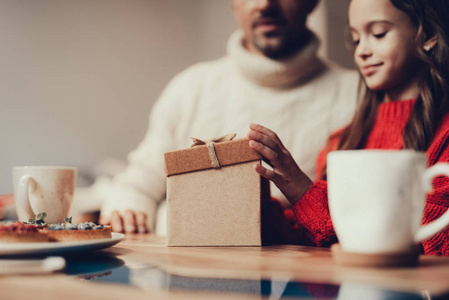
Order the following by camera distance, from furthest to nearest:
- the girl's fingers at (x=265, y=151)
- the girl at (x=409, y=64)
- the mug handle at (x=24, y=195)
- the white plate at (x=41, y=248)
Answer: the girl at (x=409, y=64)
the mug handle at (x=24, y=195)
the girl's fingers at (x=265, y=151)
the white plate at (x=41, y=248)

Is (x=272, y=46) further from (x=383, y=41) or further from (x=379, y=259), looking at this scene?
(x=379, y=259)

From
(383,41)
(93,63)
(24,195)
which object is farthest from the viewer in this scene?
(93,63)

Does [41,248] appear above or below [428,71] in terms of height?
below

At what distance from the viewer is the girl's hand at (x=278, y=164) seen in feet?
2.12

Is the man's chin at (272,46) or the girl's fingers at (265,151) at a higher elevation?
the man's chin at (272,46)

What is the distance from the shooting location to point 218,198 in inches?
25.3

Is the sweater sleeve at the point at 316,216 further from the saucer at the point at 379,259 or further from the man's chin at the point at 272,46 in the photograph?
the man's chin at the point at 272,46

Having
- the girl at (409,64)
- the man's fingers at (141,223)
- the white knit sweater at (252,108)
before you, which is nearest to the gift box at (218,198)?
the girl at (409,64)

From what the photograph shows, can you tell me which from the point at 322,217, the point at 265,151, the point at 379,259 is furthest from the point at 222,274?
the point at 322,217

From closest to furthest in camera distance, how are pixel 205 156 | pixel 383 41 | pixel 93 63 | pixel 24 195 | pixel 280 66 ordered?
pixel 205 156, pixel 24 195, pixel 383 41, pixel 280 66, pixel 93 63

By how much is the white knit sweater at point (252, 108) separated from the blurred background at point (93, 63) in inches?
14.8

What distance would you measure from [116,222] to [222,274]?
0.74 metres

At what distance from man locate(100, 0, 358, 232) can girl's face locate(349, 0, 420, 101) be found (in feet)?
1.56

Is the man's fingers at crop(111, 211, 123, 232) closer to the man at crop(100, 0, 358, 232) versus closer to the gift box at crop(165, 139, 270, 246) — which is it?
the man at crop(100, 0, 358, 232)
